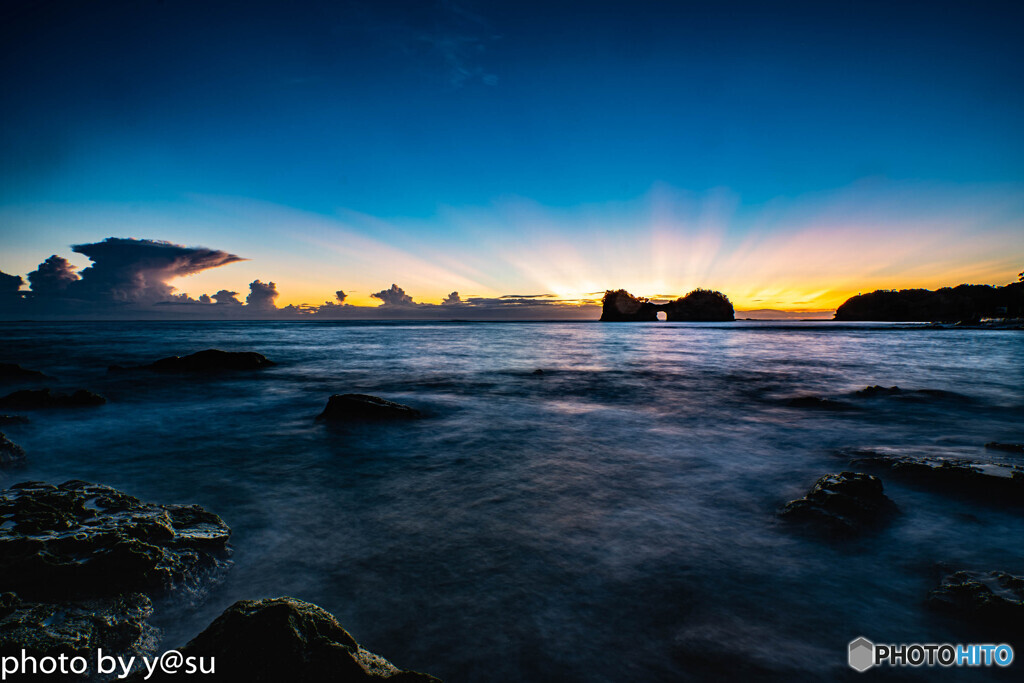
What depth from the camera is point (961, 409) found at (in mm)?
11008

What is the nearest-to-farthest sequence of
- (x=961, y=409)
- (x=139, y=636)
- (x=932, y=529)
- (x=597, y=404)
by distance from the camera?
(x=139, y=636), (x=932, y=529), (x=961, y=409), (x=597, y=404)

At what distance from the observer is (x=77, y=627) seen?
104 inches

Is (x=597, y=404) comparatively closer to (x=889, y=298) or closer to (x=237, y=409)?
(x=237, y=409)

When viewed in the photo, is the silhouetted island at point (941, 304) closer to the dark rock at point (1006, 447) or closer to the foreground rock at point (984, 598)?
the dark rock at point (1006, 447)

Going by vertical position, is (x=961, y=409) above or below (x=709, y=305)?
below

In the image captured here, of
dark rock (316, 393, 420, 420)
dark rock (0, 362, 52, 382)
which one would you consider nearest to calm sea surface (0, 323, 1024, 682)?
dark rock (316, 393, 420, 420)

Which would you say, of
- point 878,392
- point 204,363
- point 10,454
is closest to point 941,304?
point 878,392

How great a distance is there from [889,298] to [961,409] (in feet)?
553

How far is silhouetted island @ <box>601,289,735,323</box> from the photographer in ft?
544

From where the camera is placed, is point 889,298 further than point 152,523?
Yes

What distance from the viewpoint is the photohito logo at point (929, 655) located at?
2660 millimetres

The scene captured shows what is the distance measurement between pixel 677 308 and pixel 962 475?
181 meters

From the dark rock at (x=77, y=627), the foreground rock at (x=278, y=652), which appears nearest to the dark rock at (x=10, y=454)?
the dark rock at (x=77, y=627)

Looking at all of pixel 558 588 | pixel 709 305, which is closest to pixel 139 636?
pixel 558 588
